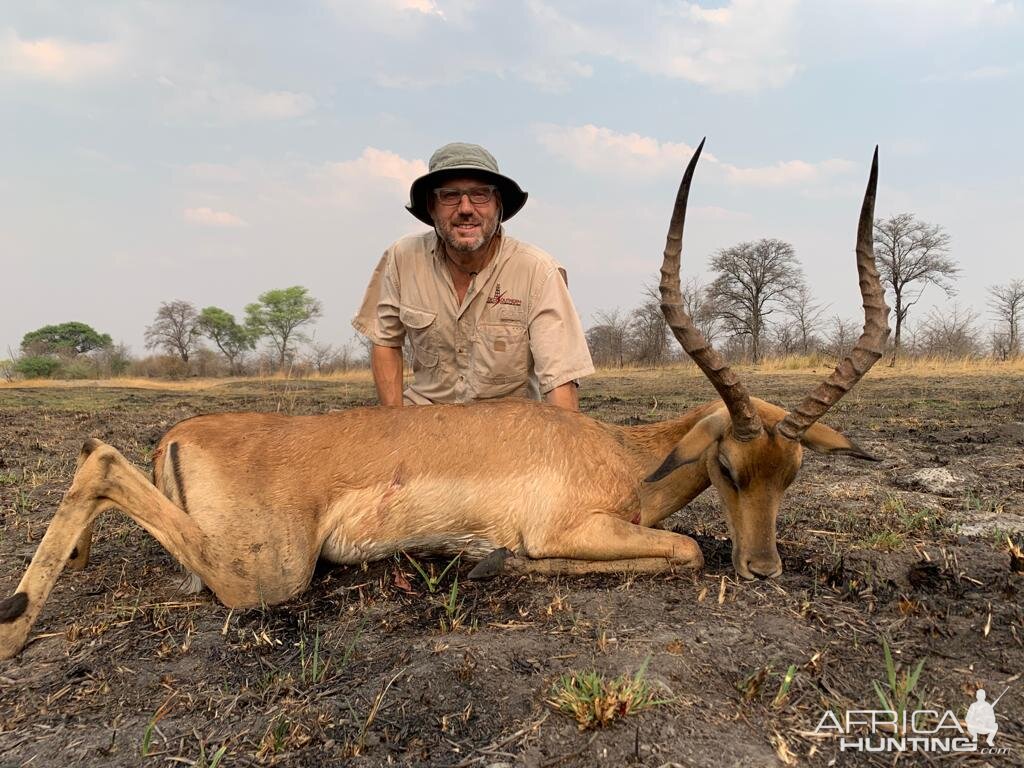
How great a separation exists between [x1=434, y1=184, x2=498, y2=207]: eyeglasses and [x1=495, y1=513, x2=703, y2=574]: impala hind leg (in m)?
3.19

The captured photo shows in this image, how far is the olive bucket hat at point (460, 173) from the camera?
5.75 metres

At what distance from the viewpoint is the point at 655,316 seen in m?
47.2

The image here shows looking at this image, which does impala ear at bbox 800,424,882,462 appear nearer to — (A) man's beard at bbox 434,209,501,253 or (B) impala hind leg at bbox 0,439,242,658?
(A) man's beard at bbox 434,209,501,253

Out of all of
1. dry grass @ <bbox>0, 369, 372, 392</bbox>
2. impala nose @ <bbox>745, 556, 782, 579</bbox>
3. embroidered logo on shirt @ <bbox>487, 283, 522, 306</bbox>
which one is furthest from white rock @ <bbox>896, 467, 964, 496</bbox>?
dry grass @ <bbox>0, 369, 372, 392</bbox>

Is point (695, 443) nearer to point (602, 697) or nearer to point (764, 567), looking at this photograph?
point (764, 567)

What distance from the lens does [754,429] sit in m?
3.97

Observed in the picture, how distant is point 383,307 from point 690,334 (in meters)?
3.62

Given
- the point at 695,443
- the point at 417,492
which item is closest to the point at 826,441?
the point at 695,443

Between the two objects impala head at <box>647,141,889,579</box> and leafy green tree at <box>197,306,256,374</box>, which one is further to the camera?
leafy green tree at <box>197,306,256,374</box>

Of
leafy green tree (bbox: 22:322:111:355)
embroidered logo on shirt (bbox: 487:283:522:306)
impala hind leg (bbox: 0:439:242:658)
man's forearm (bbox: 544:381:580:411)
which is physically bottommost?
impala hind leg (bbox: 0:439:242:658)

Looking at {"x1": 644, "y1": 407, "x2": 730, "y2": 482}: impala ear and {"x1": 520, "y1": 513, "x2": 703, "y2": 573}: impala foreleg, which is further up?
{"x1": 644, "y1": 407, "x2": 730, "y2": 482}: impala ear

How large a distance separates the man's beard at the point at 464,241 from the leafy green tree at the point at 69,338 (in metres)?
60.9

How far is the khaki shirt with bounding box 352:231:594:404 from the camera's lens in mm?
6055

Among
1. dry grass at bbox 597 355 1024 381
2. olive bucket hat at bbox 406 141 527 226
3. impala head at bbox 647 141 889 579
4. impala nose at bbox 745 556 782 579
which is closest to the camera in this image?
impala head at bbox 647 141 889 579
